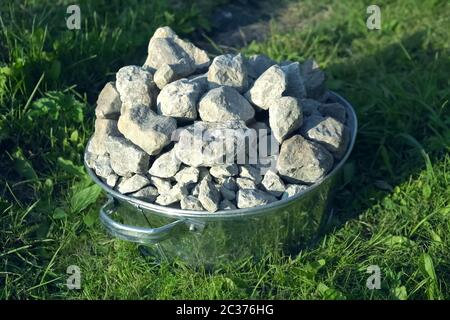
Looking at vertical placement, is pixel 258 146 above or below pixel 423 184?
above

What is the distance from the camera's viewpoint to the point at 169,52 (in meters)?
2.77

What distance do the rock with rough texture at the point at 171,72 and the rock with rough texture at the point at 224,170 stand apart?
1.37 feet

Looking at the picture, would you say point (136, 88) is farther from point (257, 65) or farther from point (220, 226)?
point (220, 226)

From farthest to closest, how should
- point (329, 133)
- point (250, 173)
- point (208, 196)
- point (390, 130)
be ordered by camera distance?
point (390, 130)
point (329, 133)
point (250, 173)
point (208, 196)

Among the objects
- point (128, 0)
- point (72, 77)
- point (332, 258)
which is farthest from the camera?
point (128, 0)

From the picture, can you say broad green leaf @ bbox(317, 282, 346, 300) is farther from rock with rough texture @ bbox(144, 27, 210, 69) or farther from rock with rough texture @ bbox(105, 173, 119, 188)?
rock with rough texture @ bbox(144, 27, 210, 69)

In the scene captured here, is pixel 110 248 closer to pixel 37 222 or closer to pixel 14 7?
pixel 37 222

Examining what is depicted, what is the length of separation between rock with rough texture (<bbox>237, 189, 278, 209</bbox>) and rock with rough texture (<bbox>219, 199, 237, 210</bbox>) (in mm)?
22

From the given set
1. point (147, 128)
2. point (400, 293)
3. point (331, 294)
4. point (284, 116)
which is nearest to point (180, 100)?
point (147, 128)

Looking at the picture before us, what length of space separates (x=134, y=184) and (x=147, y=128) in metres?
0.21

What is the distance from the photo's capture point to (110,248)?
2.78 m

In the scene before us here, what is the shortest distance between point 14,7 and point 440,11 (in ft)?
7.86

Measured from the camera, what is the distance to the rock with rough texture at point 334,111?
2.78 meters
